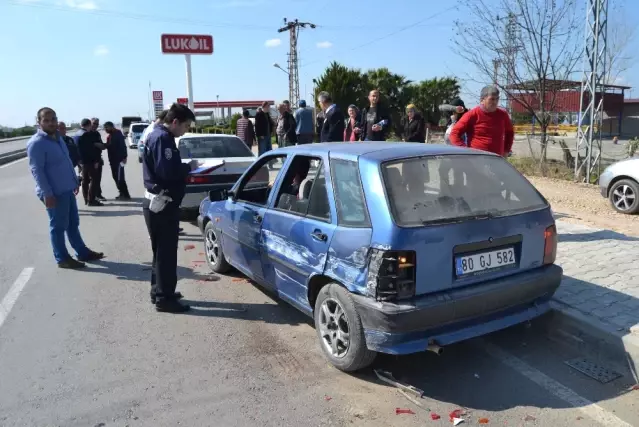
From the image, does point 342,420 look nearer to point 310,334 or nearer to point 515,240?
point 310,334

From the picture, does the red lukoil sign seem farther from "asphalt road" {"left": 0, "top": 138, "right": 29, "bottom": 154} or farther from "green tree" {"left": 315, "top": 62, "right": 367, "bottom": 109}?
"asphalt road" {"left": 0, "top": 138, "right": 29, "bottom": 154}

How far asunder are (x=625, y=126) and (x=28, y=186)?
5526 cm

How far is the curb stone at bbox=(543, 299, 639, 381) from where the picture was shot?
3666 mm

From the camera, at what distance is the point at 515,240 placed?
3559 mm

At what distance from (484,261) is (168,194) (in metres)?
2.84

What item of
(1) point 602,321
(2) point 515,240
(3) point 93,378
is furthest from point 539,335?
(3) point 93,378

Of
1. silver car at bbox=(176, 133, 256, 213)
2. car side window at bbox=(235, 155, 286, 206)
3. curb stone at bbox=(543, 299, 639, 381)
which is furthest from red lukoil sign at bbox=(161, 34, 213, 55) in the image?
curb stone at bbox=(543, 299, 639, 381)

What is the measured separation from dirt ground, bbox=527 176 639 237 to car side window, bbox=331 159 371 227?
5.18m

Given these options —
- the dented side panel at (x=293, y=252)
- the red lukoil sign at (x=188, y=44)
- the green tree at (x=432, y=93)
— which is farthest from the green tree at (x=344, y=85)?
the dented side panel at (x=293, y=252)

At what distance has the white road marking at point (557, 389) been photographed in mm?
3045

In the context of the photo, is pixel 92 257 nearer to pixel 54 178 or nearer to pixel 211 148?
pixel 54 178

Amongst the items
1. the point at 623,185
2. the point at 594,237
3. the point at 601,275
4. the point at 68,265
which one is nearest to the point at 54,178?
the point at 68,265

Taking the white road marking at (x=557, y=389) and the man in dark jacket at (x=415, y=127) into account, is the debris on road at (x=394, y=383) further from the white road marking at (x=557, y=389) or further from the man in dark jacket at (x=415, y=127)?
the man in dark jacket at (x=415, y=127)

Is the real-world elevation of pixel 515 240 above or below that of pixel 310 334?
above
